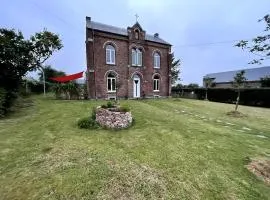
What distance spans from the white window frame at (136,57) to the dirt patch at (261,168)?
1925 cm

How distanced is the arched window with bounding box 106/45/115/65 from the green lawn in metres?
14.2

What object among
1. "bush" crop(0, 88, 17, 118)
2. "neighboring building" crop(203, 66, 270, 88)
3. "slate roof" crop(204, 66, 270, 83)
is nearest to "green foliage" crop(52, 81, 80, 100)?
"bush" crop(0, 88, 17, 118)

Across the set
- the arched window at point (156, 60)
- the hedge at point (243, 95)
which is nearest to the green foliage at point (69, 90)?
the arched window at point (156, 60)

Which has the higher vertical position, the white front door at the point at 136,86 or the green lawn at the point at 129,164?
the white front door at the point at 136,86

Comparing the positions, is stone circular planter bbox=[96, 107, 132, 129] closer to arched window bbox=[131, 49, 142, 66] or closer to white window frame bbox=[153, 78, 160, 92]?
arched window bbox=[131, 49, 142, 66]

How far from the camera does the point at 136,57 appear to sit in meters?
24.2

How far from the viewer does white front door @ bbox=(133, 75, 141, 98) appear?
2430cm

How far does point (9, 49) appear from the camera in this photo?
54.0 ft

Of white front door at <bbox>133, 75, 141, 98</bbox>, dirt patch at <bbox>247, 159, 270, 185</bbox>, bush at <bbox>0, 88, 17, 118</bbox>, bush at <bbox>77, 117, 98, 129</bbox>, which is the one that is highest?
white front door at <bbox>133, 75, 141, 98</bbox>

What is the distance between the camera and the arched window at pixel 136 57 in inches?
940

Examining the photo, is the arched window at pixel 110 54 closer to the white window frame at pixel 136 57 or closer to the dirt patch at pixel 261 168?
the white window frame at pixel 136 57

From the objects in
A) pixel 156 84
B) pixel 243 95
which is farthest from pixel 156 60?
pixel 243 95

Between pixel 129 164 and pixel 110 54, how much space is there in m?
18.1

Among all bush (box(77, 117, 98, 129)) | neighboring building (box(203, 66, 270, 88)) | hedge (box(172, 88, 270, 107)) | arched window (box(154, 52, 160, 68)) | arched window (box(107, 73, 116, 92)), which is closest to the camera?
bush (box(77, 117, 98, 129))
